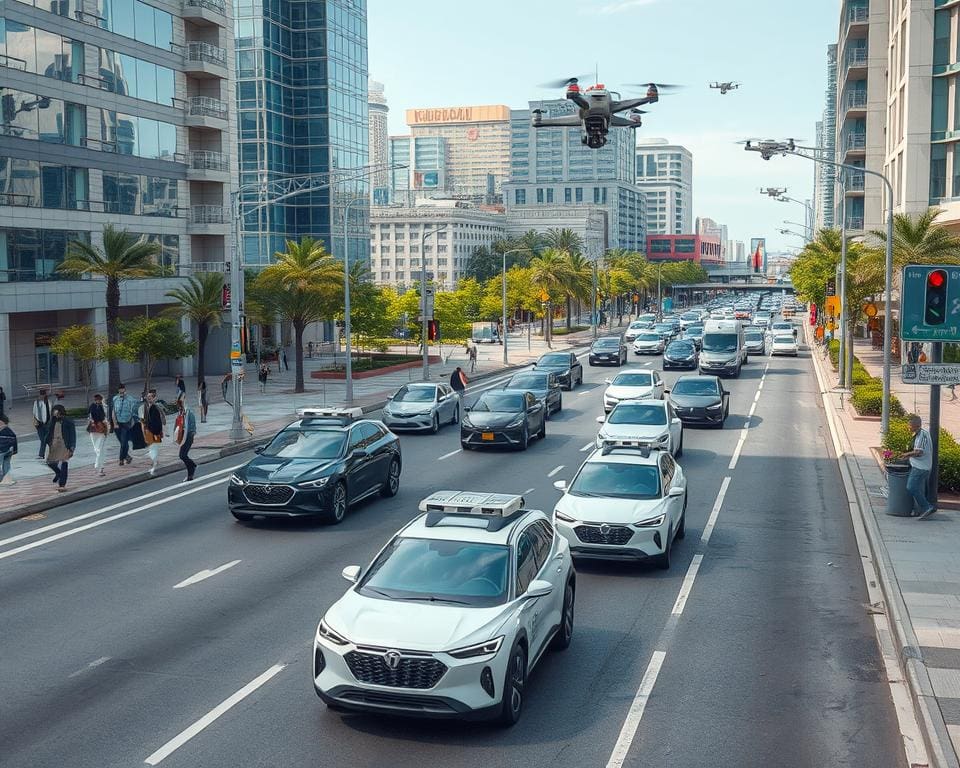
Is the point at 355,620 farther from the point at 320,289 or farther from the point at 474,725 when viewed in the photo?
the point at 320,289

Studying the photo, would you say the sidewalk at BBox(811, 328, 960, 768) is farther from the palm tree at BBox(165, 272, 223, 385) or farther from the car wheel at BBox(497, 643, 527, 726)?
the palm tree at BBox(165, 272, 223, 385)

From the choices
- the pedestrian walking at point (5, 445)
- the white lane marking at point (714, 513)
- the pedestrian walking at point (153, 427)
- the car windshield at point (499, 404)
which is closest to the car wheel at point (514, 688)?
the white lane marking at point (714, 513)

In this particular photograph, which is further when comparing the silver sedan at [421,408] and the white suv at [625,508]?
the silver sedan at [421,408]

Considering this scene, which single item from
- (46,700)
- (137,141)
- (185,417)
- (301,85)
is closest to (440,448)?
(185,417)

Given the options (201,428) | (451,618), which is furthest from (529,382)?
(451,618)

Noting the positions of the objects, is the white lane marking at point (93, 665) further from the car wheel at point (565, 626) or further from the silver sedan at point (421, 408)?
the silver sedan at point (421, 408)

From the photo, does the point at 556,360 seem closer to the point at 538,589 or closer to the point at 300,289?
the point at 300,289
